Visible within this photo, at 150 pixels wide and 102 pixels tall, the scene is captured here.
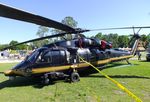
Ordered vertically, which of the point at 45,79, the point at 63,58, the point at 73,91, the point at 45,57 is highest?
the point at 45,57

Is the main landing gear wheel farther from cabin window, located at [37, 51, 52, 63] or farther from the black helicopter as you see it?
cabin window, located at [37, 51, 52, 63]

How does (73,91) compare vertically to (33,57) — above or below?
below

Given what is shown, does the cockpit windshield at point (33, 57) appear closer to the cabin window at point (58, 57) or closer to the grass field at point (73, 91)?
the cabin window at point (58, 57)

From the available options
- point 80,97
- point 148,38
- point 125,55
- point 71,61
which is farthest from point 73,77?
point 148,38

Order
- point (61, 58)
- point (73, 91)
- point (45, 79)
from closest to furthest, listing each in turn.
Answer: point (73, 91) → point (45, 79) → point (61, 58)

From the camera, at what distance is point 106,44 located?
1507 cm

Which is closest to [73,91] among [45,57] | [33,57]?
[45,57]

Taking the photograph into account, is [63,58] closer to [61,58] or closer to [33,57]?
[61,58]

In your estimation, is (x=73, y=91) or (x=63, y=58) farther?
(x=63, y=58)

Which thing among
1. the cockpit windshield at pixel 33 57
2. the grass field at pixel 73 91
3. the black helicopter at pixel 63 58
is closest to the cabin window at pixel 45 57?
the black helicopter at pixel 63 58

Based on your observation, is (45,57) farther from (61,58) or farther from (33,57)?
(61,58)

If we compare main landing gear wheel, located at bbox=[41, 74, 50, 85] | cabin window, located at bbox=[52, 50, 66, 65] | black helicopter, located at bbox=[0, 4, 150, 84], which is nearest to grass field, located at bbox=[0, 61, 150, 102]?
main landing gear wheel, located at bbox=[41, 74, 50, 85]

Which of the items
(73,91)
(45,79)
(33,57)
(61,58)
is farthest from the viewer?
(61,58)

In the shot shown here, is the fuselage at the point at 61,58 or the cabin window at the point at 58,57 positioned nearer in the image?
the fuselage at the point at 61,58
